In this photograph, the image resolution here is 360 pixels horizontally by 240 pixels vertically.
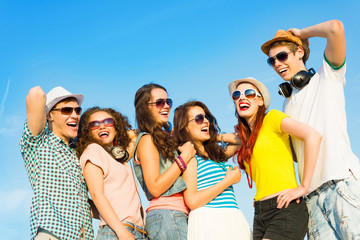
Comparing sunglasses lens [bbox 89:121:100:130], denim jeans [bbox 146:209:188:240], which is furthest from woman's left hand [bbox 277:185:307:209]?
sunglasses lens [bbox 89:121:100:130]

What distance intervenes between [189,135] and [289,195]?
1.99 m

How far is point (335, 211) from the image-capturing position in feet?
14.9

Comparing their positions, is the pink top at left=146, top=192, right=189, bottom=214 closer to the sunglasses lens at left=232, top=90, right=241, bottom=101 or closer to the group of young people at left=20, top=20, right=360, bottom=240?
the group of young people at left=20, top=20, right=360, bottom=240

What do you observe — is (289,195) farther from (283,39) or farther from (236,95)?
(283,39)

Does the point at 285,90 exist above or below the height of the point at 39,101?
below

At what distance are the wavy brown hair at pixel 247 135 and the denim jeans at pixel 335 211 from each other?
3.38 feet

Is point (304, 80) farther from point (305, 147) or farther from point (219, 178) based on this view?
point (219, 178)

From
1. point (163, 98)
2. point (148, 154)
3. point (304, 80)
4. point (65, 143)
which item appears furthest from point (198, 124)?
point (65, 143)

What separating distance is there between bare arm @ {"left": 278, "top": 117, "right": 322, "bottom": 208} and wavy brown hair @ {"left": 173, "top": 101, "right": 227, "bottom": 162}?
157 centimetres

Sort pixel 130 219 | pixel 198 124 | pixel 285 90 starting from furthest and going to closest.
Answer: pixel 198 124 → pixel 285 90 → pixel 130 219

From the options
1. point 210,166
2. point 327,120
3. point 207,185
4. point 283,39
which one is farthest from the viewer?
point 283,39

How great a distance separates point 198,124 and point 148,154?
116 centimetres

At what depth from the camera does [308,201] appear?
496 centimetres

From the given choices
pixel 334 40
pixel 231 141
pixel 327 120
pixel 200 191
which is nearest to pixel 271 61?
pixel 334 40
